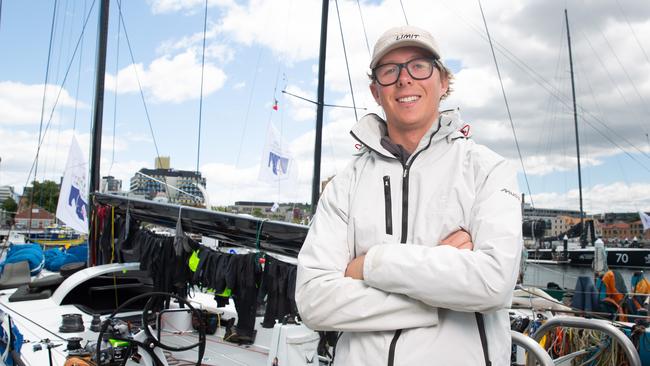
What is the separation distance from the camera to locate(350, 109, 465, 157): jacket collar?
1646 millimetres

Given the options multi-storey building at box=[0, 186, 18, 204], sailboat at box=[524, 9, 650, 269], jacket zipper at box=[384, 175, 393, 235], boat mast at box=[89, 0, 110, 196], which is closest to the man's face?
jacket zipper at box=[384, 175, 393, 235]

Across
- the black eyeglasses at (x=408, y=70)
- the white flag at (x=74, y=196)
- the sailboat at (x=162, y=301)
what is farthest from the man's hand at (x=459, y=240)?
the white flag at (x=74, y=196)

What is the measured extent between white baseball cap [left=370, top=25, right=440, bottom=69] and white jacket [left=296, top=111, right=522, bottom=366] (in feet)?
0.81

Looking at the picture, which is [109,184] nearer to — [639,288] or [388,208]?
[388,208]

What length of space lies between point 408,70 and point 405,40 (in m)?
0.10

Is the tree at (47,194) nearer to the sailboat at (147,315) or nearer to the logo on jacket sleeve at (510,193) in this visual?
the sailboat at (147,315)

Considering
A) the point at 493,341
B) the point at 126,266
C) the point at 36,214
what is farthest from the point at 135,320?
the point at 36,214

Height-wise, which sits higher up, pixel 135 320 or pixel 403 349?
pixel 403 349

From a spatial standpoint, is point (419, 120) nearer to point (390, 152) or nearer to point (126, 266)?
point (390, 152)

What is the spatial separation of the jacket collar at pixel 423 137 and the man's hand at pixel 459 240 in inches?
12.3

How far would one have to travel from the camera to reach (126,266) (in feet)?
18.4

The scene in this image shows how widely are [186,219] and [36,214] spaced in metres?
81.2

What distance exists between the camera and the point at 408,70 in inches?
65.6

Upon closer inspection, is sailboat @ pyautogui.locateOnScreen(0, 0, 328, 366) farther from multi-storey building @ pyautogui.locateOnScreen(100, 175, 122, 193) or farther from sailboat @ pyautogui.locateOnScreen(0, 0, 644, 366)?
multi-storey building @ pyautogui.locateOnScreen(100, 175, 122, 193)
